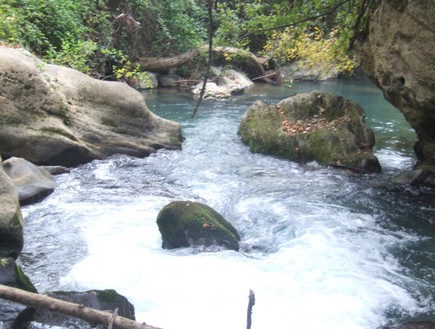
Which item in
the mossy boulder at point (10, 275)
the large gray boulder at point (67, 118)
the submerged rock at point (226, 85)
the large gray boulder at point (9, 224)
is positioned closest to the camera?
the mossy boulder at point (10, 275)

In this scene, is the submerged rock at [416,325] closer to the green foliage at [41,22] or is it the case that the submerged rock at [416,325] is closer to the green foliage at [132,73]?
the green foliage at [132,73]

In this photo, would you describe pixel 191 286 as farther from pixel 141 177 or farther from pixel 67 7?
pixel 67 7

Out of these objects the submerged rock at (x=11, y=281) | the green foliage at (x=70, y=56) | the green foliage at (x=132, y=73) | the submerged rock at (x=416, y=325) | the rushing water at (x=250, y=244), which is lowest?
the rushing water at (x=250, y=244)

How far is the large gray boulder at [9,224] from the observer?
4805 mm

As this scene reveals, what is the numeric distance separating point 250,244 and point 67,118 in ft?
16.4

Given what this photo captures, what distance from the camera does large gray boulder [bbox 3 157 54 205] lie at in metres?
7.49

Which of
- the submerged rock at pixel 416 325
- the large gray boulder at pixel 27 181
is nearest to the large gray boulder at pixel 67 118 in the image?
the large gray boulder at pixel 27 181

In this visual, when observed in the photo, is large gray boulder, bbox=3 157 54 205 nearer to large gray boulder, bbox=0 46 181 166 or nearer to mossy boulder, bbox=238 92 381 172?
large gray boulder, bbox=0 46 181 166

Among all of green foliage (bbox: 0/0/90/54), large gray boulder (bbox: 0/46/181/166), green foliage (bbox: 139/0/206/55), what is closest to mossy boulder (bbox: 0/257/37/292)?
large gray boulder (bbox: 0/46/181/166)

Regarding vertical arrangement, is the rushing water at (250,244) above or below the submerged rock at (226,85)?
below

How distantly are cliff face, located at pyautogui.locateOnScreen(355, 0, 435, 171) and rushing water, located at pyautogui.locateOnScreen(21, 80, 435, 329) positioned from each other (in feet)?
4.71

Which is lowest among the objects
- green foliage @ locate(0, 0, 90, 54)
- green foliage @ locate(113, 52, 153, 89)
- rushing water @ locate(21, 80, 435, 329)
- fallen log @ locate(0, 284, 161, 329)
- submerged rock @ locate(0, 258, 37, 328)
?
rushing water @ locate(21, 80, 435, 329)

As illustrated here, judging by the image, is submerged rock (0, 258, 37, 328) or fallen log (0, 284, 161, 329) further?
submerged rock (0, 258, 37, 328)

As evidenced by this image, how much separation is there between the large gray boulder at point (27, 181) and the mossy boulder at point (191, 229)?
2364mm
